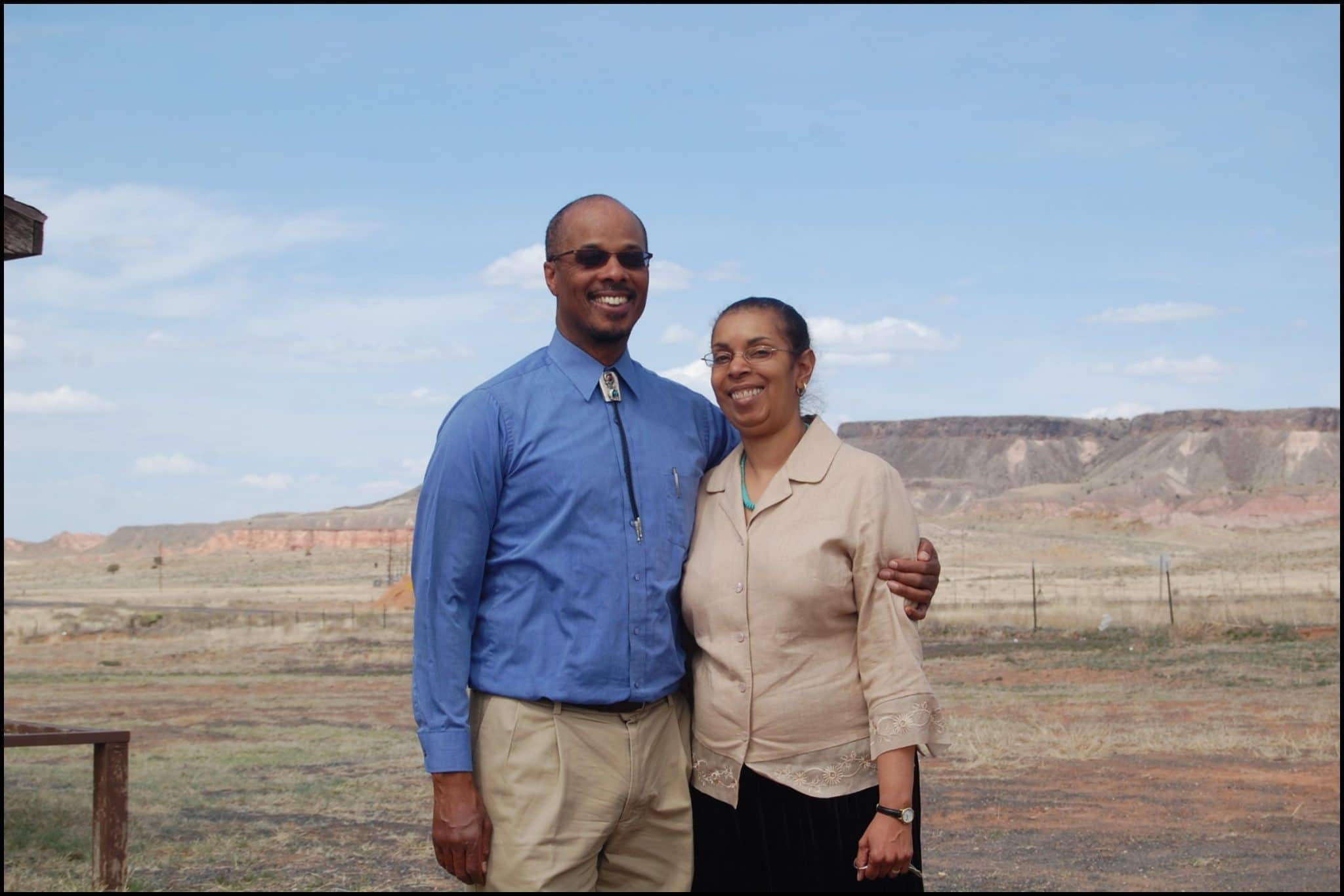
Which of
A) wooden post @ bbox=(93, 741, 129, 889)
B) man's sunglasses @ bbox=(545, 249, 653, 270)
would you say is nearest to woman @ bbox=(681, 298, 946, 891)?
man's sunglasses @ bbox=(545, 249, 653, 270)

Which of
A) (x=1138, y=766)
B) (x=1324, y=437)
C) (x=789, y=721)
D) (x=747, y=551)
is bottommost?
(x=1138, y=766)

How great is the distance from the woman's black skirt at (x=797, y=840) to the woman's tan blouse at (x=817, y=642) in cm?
3

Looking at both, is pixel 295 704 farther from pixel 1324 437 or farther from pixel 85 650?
pixel 1324 437

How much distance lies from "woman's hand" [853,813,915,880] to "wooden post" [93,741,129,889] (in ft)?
15.0

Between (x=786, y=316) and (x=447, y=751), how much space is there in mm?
1134

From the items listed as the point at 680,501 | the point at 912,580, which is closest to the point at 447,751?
the point at 680,501

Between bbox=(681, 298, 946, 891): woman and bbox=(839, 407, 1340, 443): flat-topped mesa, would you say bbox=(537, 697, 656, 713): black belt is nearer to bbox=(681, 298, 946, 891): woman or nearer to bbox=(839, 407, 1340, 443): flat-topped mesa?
bbox=(681, 298, 946, 891): woman

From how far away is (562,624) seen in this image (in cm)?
271

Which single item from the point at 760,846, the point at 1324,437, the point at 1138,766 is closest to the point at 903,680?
the point at 760,846

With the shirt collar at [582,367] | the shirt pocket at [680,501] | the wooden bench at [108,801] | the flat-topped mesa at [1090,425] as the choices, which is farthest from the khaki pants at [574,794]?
the flat-topped mesa at [1090,425]

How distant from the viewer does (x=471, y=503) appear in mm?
2686

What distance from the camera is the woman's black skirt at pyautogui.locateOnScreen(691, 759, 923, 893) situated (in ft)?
8.82

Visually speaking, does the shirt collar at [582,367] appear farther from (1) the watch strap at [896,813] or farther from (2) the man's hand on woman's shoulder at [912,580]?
(1) the watch strap at [896,813]

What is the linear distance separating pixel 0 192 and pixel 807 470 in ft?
10.6
